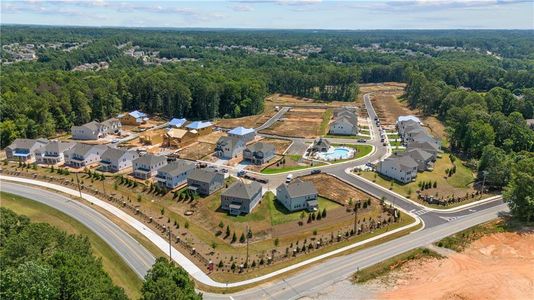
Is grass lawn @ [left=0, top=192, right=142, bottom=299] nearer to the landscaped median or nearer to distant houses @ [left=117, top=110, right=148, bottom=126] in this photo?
the landscaped median

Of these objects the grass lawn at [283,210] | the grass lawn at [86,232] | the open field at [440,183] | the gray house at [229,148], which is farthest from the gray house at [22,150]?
the open field at [440,183]

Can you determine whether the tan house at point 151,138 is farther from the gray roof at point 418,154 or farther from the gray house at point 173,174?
the gray roof at point 418,154

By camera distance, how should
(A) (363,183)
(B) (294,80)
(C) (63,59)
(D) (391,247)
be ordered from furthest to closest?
(C) (63,59), (B) (294,80), (A) (363,183), (D) (391,247)

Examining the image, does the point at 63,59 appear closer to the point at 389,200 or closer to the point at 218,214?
the point at 218,214

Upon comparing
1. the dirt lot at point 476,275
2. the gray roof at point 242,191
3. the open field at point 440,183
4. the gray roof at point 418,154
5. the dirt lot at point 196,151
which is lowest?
the dirt lot at point 476,275

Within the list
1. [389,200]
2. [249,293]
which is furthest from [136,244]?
[389,200]

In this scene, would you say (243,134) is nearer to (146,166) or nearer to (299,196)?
(146,166)

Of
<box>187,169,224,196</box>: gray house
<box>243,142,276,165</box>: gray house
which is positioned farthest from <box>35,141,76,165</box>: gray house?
<box>243,142,276,165</box>: gray house
